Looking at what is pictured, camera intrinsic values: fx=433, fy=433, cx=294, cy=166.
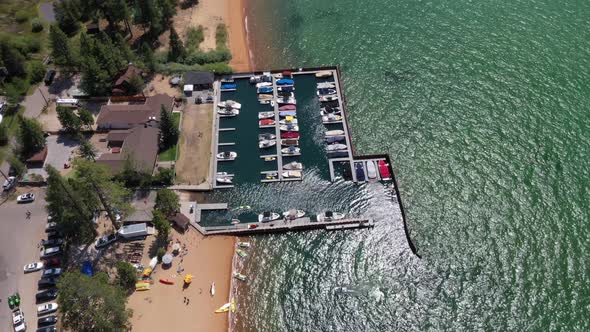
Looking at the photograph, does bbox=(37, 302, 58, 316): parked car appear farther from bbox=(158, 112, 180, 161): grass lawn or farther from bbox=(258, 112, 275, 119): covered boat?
bbox=(258, 112, 275, 119): covered boat

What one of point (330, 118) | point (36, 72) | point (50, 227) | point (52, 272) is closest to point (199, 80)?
point (330, 118)

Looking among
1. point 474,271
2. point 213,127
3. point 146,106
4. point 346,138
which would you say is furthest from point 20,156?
point 474,271

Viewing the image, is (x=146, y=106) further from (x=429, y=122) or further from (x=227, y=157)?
(x=429, y=122)

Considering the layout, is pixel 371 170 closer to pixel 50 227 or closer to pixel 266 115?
pixel 266 115

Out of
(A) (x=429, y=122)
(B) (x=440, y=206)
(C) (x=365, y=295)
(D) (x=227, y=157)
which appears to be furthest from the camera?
(A) (x=429, y=122)

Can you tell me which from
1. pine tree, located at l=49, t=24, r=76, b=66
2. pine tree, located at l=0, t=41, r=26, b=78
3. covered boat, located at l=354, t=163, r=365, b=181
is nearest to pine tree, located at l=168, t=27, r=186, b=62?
pine tree, located at l=49, t=24, r=76, b=66
